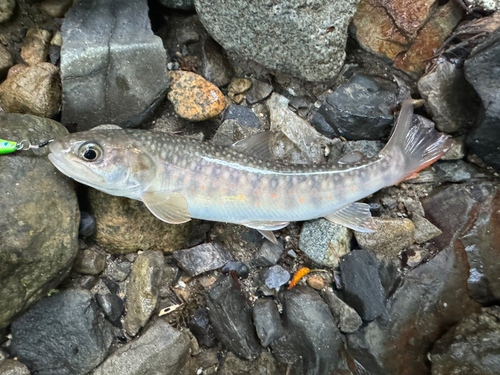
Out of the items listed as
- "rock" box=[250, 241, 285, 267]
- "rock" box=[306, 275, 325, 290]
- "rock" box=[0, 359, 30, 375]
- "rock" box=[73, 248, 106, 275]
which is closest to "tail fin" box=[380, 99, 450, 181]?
"rock" box=[306, 275, 325, 290]

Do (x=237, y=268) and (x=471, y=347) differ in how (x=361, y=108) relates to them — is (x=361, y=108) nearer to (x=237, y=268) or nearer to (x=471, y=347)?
(x=237, y=268)

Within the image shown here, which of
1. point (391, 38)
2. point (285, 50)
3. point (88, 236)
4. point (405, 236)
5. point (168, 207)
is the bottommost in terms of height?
point (88, 236)

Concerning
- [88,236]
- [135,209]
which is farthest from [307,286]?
[88,236]

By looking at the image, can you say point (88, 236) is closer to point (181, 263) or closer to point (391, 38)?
point (181, 263)

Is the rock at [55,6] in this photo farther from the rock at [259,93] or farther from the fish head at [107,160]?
the rock at [259,93]

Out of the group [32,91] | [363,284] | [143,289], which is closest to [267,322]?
[363,284]

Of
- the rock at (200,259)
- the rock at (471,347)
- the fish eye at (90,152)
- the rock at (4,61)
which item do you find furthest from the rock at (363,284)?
the rock at (4,61)
